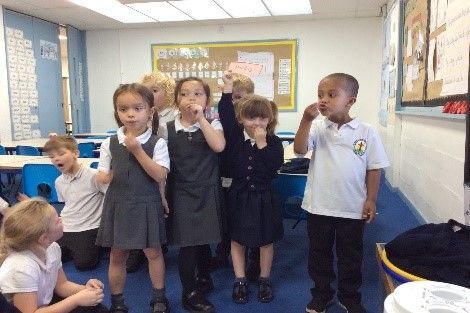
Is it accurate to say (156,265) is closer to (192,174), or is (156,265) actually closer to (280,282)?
(192,174)

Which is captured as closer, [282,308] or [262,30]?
[282,308]

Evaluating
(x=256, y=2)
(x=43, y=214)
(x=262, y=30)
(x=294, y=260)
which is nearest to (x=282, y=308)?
(x=294, y=260)

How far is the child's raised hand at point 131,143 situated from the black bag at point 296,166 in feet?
4.12

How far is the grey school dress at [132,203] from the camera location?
67.2 inches

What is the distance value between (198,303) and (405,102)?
311cm

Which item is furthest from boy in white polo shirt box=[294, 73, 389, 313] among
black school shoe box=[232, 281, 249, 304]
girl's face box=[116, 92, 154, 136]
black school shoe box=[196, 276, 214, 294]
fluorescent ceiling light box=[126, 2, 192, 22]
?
fluorescent ceiling light box=[126, 2, 192, 22]

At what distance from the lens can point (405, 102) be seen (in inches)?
158

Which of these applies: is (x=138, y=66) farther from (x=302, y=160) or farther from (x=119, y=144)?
(x=119, y=144)

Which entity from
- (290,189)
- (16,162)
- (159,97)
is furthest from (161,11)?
(290,189)

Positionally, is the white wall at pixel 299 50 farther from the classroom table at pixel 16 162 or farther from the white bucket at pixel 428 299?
the white bucket at pixel 428 299

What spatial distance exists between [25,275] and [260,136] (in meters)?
1.13

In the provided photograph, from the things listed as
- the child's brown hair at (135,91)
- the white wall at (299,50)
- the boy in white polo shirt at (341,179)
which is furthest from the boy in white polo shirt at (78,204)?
the white wall at (299,50)

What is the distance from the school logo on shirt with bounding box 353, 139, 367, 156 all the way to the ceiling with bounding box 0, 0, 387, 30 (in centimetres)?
436

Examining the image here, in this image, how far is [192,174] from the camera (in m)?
1.82
